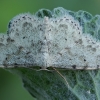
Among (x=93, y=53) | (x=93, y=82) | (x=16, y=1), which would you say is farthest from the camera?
(x=16, y=1)

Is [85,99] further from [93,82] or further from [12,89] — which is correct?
[12,89]

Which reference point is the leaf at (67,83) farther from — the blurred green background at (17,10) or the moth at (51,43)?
the blurred green background at (17,10)

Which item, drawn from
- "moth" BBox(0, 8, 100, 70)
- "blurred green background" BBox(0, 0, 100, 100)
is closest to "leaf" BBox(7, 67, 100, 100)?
"moth" BBox(0, 8, 100, 70)

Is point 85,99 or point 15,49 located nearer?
point 85,99

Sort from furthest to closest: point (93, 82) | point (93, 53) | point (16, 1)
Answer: point (16, 1)
point (93, 53)
point (93, 82)

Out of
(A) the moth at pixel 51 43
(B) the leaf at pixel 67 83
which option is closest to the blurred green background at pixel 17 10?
(A) the moth at pixel 51 43

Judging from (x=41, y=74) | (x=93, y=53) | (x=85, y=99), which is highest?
(x=93, y=53)

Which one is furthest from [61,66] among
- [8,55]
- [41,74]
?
[8,55]

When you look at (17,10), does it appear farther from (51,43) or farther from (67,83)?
(67,83)
